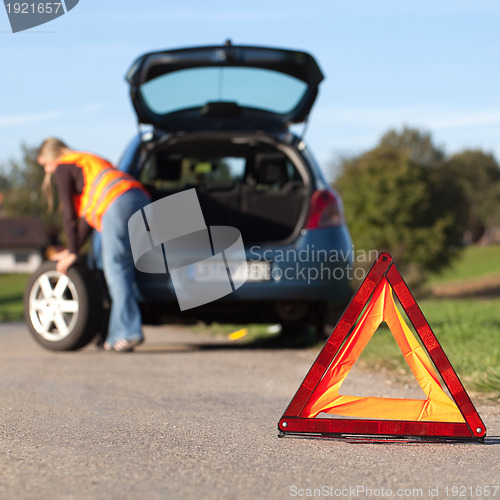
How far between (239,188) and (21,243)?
3958 inches

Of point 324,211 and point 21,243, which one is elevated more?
point 324,211

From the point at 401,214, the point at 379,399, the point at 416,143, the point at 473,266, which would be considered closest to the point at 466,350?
the point at 379,399

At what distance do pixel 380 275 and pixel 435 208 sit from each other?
5476 cm

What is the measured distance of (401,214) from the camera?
5428 centimetres

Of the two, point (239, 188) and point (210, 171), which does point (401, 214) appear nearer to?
point (210, 171)

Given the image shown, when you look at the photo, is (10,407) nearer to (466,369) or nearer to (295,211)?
(466,369)

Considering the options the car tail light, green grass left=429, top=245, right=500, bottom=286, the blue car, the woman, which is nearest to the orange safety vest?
the woman

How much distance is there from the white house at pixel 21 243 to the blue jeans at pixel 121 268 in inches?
3905

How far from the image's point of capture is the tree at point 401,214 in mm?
53250

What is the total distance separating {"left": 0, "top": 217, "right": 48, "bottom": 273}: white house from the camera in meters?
104

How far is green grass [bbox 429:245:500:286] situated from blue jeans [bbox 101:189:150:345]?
4511cm

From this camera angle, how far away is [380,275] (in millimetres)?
3637

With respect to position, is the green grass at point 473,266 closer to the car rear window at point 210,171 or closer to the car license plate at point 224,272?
the car rear window at point 210,171

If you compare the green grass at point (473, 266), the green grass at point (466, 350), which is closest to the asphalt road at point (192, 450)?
the green grass at point (466, 350)
